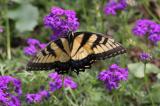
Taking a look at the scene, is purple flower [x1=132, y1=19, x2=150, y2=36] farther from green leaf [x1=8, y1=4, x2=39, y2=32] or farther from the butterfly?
green leaf [x1=8, y1=4, x2=39, y2=32]

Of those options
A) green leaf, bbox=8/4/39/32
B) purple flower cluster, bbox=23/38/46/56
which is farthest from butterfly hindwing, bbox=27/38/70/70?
green leaf, bbox=8/4/39/32

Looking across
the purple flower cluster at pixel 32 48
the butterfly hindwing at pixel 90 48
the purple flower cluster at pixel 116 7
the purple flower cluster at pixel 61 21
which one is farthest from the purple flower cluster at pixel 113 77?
the purple flower cluster at pixel 116 7

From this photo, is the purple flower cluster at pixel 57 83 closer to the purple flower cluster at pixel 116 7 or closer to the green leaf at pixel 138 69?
the green leaf at pixel 138 69

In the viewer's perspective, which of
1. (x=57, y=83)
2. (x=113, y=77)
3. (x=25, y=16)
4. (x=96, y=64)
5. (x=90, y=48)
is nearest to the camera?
(x=90, y=48)

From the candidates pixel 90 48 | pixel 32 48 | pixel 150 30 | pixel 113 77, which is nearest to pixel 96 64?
pixel 32 48

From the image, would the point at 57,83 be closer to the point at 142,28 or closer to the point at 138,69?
the point at 142,28

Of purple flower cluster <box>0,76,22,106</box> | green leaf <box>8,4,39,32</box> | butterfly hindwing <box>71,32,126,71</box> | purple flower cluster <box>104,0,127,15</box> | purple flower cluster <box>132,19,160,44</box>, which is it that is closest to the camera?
purple flower cluster <box>0,76,22,106</box>
